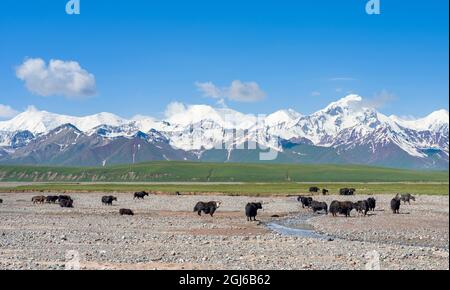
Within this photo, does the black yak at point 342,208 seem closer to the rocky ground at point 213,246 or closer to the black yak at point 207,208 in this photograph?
the rocky ground at point 213,246

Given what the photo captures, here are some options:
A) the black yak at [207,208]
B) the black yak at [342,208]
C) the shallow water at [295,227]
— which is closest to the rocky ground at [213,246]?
the shallow water at [295,227]

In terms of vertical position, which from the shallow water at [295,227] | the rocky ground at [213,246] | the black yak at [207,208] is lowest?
the shallow water at [295,227]

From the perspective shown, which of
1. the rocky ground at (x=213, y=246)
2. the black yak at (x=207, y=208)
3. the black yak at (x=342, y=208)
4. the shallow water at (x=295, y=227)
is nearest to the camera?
the rocky ground at (x=213, y=246)

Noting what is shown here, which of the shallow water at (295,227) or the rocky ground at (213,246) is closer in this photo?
the rocky ground at (213,246)

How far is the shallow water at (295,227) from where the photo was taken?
3472cm

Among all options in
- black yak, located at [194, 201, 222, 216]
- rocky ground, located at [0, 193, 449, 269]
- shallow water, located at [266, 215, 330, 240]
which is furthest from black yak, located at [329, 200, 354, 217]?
black yak, located at [194, 201, 222, 216]

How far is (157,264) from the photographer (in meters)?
20.1

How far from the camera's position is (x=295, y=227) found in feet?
135

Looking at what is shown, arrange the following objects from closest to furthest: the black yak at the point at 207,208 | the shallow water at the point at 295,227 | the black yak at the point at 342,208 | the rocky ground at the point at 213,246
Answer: the rocky ground at the point at 213,246 → the shallow water at the point at 295,227 → the black yak at the point at 342,208 → the black yak at the point at 207,208

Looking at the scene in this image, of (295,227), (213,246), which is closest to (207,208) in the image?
(295,227)

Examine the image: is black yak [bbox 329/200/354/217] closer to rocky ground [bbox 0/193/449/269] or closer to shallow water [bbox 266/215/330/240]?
shallow water [bbox 266/215/330/240]
